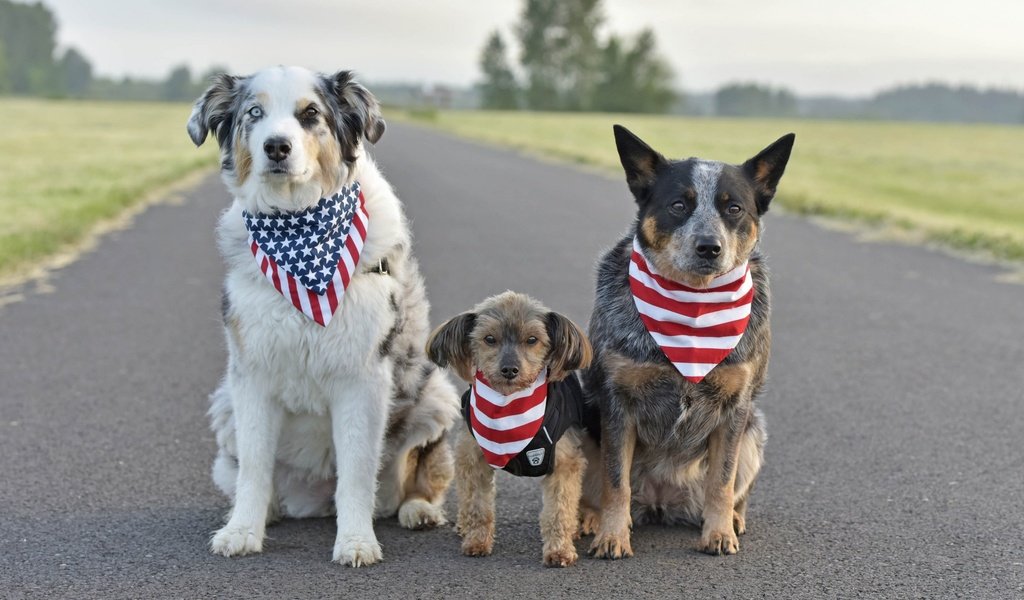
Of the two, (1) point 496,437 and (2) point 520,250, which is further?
(2) point 520,250

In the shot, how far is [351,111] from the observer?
4973 millimetres

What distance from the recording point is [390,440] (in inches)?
210

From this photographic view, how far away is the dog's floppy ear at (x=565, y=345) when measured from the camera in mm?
4703

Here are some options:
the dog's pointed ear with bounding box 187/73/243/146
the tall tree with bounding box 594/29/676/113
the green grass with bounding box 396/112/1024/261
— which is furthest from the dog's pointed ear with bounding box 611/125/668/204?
the tall tree with bounding box 594/29/676/113

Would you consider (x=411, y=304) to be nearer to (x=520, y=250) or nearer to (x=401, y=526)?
(x=401, y=526)

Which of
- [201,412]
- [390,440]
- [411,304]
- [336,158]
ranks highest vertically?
[336,158]

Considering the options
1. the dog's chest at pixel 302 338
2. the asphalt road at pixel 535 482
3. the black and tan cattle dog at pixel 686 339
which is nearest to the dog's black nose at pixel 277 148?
the dog's chest at pixel 302 338

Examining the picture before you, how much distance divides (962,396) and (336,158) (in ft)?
16.7

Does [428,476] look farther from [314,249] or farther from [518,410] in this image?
[314,249]

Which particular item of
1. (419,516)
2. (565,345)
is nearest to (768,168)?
(565,345)

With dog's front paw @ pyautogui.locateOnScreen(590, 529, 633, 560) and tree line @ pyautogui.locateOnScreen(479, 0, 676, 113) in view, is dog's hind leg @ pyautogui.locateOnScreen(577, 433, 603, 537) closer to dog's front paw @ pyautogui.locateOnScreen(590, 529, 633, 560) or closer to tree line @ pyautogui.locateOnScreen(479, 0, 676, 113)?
dog's front paw @ pyautogui.locateOnScreen(590, 529, 633, 560)

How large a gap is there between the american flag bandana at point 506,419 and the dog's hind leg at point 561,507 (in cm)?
19

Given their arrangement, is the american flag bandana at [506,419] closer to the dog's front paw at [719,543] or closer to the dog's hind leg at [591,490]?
the dog's hind leg at [591,490]

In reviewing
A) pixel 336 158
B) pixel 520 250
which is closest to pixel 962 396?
pixel 336 158
